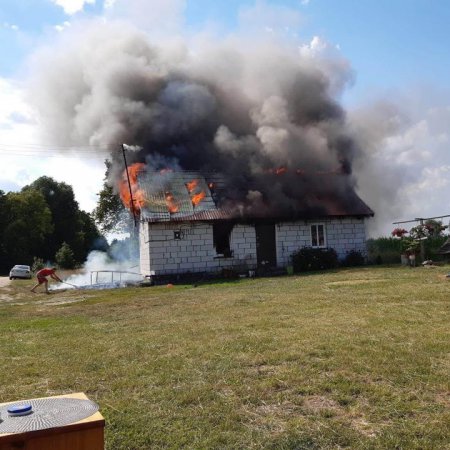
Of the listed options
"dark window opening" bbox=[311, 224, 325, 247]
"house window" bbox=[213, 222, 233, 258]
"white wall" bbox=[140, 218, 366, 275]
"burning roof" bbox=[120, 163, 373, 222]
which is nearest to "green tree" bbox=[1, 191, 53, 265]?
"burning roof" bbox=[120, 163, 373, 222]

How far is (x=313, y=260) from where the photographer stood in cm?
2206

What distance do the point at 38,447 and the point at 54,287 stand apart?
68.7 ft

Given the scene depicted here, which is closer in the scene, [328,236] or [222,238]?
[222,238]

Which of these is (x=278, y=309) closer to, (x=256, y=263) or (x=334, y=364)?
(x=334, y=364)

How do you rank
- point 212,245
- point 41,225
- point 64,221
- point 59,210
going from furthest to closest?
1. point 59,210
2. point 64,221
3. point 41,225
4. point 212,245

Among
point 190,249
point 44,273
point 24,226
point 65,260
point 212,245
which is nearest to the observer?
point 44,273

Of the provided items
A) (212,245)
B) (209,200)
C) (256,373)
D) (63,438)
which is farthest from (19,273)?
(63,438)

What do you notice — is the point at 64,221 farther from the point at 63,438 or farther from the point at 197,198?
the point at 63,438

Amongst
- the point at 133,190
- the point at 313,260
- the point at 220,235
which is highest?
the point at 133,190

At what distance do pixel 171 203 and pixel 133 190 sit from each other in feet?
6.81

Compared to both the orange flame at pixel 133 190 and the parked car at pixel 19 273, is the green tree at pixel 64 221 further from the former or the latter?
the orange flame at pixel 133 190

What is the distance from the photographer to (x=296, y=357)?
5633 mm

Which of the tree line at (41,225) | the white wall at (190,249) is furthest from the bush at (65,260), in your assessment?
the white wall at (190,249)

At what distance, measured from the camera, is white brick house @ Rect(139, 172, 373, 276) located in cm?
2119
